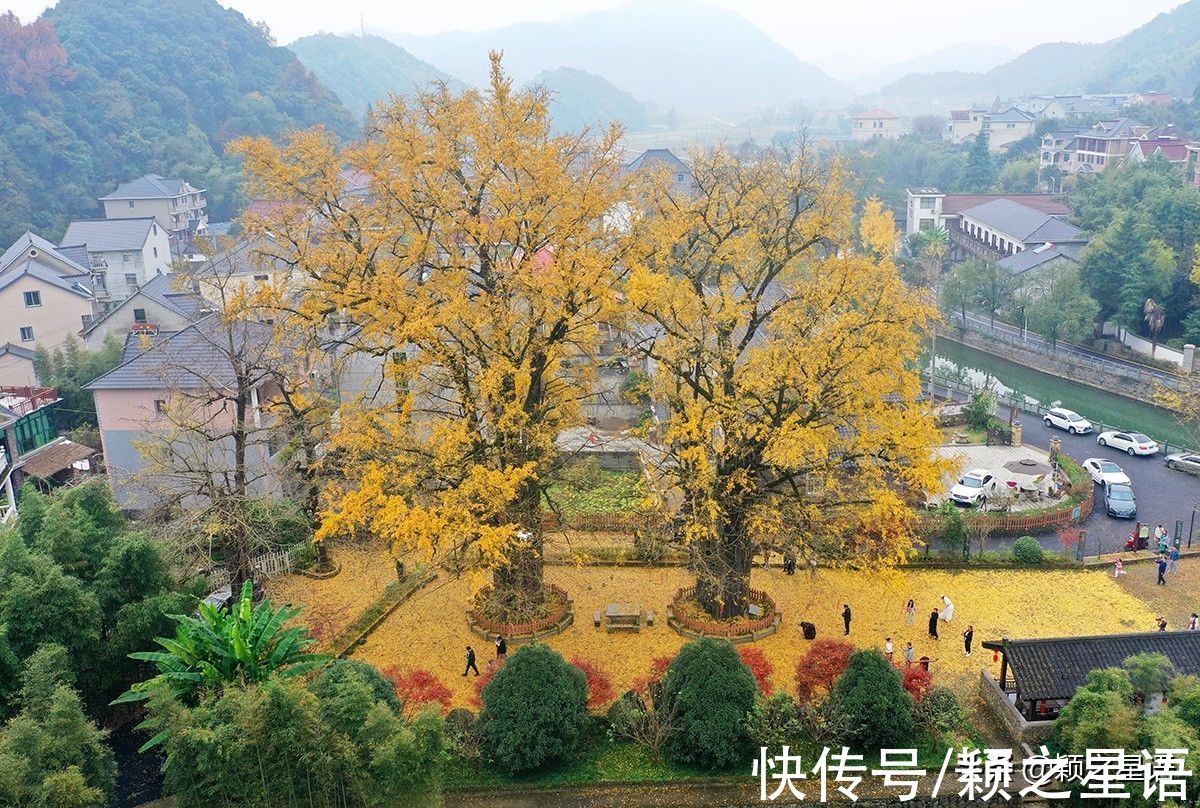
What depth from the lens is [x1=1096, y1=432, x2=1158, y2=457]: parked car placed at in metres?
32.1

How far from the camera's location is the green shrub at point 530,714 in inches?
611

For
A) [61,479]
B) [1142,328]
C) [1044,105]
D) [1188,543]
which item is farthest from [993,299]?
[1044,105]

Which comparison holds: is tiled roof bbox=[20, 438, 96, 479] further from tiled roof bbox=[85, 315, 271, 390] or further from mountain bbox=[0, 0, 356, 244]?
mountain bbox=[0, 0, 356, 244]

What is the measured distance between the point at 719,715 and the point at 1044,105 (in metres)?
128

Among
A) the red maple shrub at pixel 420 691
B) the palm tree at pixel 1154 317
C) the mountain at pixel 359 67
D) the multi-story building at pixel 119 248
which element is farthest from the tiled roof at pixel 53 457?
the mountain at pixel 359 67

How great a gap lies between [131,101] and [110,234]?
2602 cm

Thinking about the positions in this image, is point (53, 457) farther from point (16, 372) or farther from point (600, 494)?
point (600, 494)

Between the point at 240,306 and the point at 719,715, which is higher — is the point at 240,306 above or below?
above

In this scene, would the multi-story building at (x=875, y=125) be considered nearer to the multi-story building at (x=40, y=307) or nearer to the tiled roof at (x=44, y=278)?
the tiled roof at (x=44, y=278)

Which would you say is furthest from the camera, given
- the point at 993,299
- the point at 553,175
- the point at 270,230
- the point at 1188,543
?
the point at 993,299

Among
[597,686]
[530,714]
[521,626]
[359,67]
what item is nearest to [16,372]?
[521,626]

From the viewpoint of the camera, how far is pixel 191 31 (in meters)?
84.7

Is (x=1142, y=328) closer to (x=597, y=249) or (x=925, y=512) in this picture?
(x=925, y=512)

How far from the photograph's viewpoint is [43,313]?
1658 inches
